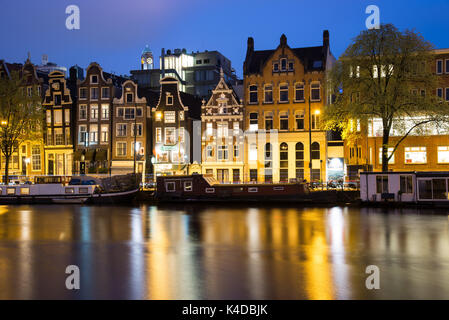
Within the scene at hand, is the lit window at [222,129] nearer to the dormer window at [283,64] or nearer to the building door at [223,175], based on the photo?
the building door at [223,175]

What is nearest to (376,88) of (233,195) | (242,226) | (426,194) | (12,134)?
(426,194)

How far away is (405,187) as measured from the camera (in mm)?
40375

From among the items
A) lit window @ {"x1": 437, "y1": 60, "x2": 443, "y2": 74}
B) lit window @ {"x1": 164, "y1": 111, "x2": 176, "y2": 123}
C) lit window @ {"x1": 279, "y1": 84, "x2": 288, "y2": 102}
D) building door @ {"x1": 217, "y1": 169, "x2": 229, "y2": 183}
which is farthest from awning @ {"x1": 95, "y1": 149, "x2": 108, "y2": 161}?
lit window @ {"x1": 437, "y1": 60, "x2": 443, "y2": 74}

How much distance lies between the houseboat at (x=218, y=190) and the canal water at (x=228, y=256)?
10.8 metres

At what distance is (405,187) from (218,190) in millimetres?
17954

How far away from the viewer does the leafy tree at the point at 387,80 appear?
41844mm

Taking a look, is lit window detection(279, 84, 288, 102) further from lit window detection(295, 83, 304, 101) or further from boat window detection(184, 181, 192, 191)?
boat window detection(184, 181, 192, 191)

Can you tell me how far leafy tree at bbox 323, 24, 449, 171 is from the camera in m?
41.8

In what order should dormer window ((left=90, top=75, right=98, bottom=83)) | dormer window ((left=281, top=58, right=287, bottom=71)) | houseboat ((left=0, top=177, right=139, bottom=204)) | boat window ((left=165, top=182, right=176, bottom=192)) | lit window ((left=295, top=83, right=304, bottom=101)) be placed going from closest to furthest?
boat window ((left=165, top=182, right=176, bottom=192))
houseboat ((left=0, top=177, right=139, bottom=204))
lit window ((left=295, top=83, right=304, bottom=101))
dormer window ((left=281, top=58, right=287, bottom=71))
dormer window ((left=90, top=75, right=98, bottom=83))

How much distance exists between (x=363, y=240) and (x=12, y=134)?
5359 centimetres

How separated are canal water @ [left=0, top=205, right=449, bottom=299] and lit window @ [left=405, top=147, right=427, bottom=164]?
23224 mm

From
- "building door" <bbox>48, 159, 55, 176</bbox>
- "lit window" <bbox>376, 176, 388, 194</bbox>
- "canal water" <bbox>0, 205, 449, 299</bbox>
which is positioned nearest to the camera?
"canal water" <bbox>0, 205, 449, 299</bbox>

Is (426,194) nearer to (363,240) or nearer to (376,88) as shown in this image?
(376,88)
